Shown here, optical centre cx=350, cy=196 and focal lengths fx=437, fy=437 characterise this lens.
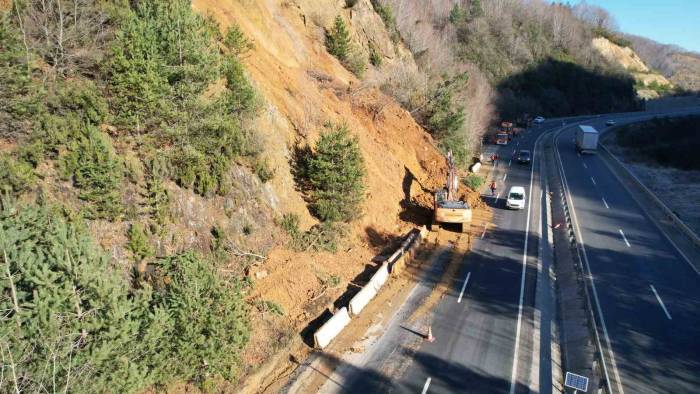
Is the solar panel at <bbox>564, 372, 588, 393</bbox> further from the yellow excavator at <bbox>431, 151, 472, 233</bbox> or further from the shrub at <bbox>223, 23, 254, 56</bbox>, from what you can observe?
the shrub at <bbox>223, 23, 254, 56</bbox>

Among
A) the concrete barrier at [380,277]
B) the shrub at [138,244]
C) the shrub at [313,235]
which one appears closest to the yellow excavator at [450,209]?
the concrete barrier at [380,277]

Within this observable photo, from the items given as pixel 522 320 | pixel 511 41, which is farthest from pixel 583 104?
pixel 522 320

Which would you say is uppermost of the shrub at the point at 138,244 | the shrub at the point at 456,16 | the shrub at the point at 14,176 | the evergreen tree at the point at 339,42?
the shrub at the point at 456,16

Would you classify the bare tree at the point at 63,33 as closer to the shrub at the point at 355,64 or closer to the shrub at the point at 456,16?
the shrub at the point at 355,64

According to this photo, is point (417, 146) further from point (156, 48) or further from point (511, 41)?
point (511, 41)

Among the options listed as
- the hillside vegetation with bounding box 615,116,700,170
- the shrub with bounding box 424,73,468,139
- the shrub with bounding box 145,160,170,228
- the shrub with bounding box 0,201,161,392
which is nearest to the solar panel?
the shrub with bounding box 0,201,161,392
